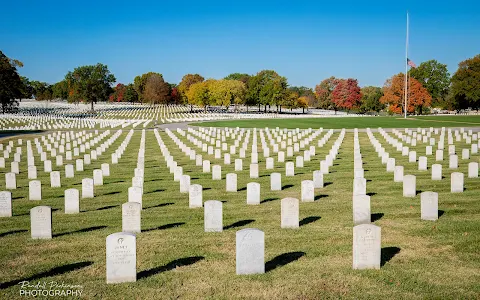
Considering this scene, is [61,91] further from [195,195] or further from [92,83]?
[195,195]

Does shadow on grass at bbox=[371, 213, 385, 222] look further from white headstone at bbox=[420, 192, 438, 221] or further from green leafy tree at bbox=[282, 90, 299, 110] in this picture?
green leafy tree at bbox=[282, 90, 299, 110]

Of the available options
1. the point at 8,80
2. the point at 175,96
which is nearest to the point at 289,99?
the point at 8,80

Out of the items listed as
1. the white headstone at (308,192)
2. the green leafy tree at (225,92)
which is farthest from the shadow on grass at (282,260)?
the green leafy tree at (225,92)

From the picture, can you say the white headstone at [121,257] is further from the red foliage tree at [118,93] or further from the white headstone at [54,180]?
the red foliage tree at [118,93]

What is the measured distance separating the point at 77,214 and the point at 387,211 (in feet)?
27.8

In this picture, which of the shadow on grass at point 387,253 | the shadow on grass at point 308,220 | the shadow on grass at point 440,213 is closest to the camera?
the shadow on grass at point 387,253

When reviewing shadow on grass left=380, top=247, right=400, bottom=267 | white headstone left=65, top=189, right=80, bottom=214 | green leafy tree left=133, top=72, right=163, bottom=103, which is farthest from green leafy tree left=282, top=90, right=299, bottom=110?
shadow on grass left=380, top=247, right=400, bottom=267

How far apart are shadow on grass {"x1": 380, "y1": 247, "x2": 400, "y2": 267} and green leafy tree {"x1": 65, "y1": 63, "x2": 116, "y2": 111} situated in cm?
11199

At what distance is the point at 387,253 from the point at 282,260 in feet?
6.94

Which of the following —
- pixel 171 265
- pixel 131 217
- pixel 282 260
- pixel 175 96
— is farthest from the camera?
pixel 175 96

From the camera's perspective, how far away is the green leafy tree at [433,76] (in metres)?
103

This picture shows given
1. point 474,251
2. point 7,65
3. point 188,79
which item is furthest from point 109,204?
point 188,79

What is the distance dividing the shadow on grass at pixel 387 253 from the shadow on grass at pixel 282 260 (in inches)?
59.1

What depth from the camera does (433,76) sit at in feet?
340
